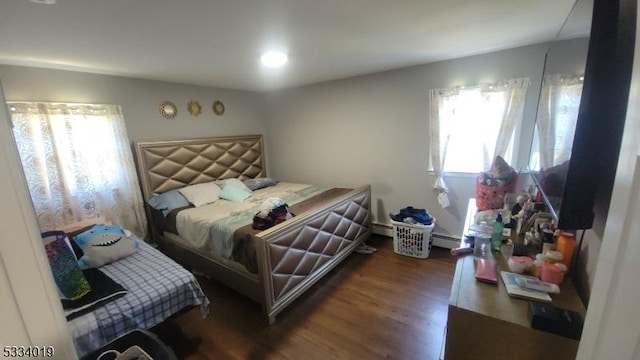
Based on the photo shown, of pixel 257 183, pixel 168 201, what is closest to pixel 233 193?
pixel 257 183

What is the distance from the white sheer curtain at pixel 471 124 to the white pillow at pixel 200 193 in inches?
107

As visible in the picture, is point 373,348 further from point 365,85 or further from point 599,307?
point 365,85

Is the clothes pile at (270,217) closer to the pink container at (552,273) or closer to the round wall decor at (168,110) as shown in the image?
the pink container at (552,273)

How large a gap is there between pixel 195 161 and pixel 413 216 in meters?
2.92

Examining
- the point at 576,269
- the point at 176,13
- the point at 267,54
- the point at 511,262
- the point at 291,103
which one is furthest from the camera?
the point at 291,103

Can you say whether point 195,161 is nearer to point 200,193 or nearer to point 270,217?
point 200,193

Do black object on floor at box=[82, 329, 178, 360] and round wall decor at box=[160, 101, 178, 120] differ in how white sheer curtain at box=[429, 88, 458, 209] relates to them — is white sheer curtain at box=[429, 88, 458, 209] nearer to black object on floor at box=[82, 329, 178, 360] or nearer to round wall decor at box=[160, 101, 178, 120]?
black object on floor at box=[82, 329, 178, 360]

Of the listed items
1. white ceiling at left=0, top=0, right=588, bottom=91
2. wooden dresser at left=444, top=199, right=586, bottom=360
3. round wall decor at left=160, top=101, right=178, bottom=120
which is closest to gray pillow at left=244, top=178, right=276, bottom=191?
round wall decor at left=160, top=101, right=178, bottom=120

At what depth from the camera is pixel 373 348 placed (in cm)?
175

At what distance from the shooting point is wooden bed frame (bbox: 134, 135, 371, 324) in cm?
202

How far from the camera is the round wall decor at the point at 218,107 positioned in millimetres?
3639

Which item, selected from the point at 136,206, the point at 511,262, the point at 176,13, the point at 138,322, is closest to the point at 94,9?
the point at 176,13

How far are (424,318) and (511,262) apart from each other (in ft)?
3.45

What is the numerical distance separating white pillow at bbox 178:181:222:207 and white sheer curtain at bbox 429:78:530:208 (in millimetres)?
2721
